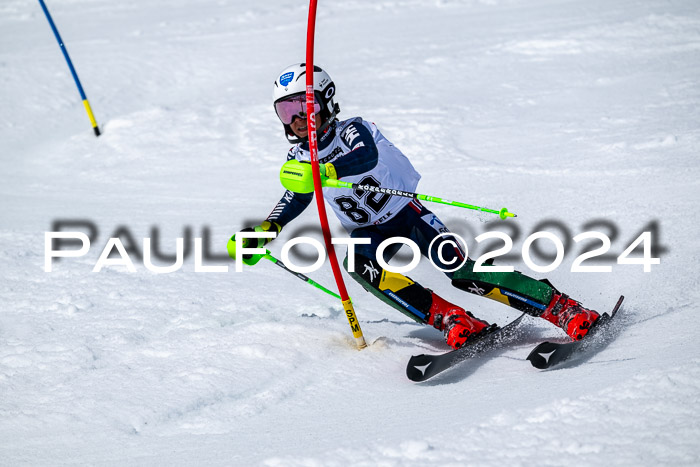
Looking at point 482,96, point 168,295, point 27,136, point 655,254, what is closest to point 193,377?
point 168,295

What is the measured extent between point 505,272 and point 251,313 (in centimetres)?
183

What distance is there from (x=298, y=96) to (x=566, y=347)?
207 cm

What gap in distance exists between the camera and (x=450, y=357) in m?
4.11

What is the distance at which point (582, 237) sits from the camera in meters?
6.46

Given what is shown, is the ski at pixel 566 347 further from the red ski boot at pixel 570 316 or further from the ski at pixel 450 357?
the ski at pixel 450 357

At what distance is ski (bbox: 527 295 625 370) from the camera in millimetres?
3906

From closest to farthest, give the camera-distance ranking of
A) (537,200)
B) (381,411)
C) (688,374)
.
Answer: (688,374), (381,411), (537,200)

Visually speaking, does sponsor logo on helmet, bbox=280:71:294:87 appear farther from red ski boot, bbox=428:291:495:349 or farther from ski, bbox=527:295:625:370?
ski, bbox=527:295:625:370

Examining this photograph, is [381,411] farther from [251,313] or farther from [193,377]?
[251,313]

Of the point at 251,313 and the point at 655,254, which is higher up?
→ the point at 655,254

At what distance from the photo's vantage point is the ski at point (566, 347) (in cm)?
391

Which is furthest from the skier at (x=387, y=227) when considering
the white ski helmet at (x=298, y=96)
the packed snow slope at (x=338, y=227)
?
the packed snow slope at (x=338, y=227)

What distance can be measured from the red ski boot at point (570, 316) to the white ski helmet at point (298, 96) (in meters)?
1.76

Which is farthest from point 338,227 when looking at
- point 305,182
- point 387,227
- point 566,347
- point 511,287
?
point 566,347
